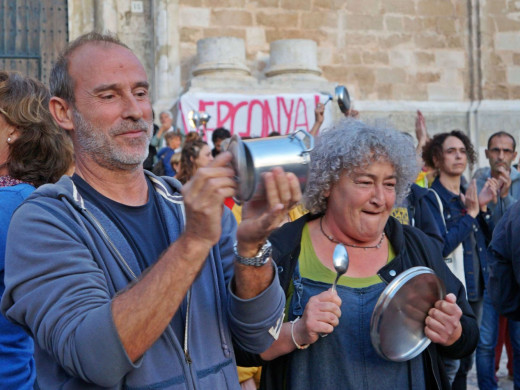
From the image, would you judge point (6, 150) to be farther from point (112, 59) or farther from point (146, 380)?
point (146, 380)

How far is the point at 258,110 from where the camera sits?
403 inches

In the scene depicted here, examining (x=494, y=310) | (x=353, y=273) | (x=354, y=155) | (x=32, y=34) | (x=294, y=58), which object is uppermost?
(x=32, y=34)

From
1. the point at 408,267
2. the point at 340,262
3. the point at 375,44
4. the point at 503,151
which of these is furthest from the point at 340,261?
the point at 375,44

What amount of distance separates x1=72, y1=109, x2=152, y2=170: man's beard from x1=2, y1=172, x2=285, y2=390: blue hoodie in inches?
4.5

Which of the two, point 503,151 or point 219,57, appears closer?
point 503,151

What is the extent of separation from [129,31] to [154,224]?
9974mm

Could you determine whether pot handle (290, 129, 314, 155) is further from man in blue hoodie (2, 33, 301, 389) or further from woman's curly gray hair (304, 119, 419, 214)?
woman's curly gray hair (304, 119, 419, 214)

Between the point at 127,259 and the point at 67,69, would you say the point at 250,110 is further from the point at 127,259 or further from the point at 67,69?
the point at 127,259

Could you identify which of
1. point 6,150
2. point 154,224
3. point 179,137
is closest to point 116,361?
point 154,224

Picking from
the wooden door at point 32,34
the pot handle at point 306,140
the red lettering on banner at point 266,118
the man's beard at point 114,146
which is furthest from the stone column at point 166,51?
the pot handle at point 306,140

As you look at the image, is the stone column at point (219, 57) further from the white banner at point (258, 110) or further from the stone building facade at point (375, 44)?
the white banner at point (258, 110)

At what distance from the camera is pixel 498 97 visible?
489 inches

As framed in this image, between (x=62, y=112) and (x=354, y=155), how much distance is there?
1248 millimetres

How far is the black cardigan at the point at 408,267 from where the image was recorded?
2.75 m
